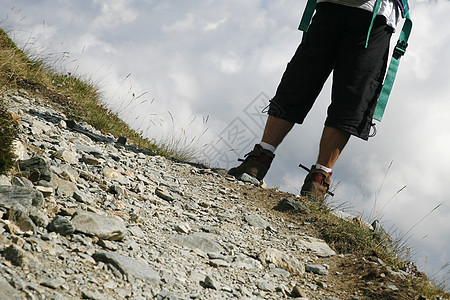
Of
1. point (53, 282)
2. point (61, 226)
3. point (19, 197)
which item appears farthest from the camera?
point (19, 197)

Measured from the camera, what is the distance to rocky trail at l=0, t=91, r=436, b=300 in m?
2.55

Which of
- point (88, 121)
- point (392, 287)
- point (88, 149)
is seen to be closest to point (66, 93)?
point (88, 121)

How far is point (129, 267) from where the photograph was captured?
8.82ft

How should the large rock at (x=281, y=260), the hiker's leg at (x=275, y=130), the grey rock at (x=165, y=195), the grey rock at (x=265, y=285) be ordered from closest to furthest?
the grey rock at (x=265, y=285) → the large rock at (x=281, y=260) → the grey rock at (x=165, y=195) → the hiker's leg at (x=275, y=130)

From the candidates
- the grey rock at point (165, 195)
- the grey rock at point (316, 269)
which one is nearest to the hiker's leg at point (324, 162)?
the grey rock at point (316, 269)

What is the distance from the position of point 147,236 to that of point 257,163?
247cm

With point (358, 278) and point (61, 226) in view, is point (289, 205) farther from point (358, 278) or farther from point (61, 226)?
point (61, 226)

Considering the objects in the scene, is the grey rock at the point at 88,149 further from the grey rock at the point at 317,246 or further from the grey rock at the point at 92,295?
the grey rock at the point at 92,295

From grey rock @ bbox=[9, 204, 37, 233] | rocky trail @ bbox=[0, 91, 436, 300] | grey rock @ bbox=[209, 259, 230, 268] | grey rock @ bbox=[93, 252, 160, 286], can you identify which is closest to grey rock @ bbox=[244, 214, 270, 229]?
rocky trail @ bbox=[0, 91, 436, 300]

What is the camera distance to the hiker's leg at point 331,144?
493 centimetres

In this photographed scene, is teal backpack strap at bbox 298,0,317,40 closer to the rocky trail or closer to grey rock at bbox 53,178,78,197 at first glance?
the rocky trail

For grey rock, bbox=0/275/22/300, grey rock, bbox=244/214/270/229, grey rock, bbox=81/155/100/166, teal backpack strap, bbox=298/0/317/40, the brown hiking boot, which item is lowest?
grey rock, bbox=0/275/22/300

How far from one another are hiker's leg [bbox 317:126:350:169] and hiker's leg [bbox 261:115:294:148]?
518 mm

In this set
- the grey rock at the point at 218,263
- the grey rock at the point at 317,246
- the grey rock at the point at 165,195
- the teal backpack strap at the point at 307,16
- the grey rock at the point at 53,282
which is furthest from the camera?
the teal backpack strap at the point at 307,16
